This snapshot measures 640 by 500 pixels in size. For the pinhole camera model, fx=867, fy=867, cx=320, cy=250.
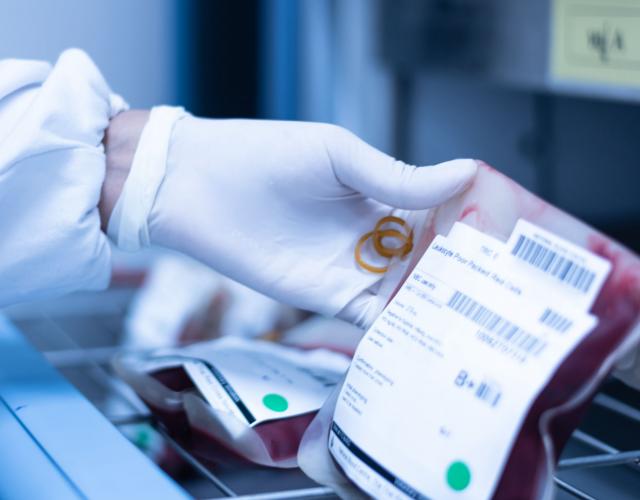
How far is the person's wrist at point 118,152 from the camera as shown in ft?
2.42

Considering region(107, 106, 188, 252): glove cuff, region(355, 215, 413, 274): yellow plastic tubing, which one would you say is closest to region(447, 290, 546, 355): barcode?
region(355, 215, 413, 274): yellow plastic tubing

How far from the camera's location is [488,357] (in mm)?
496

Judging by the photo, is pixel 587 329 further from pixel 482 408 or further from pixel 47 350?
pixel 47 350

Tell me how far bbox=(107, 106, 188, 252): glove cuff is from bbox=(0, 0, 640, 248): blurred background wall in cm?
42

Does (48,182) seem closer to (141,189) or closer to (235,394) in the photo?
(141,189)

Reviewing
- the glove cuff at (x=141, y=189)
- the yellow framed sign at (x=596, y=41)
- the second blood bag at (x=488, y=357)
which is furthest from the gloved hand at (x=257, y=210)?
the yellow framed sign at (x=596, y=41)

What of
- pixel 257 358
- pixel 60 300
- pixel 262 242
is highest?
pixel 262 242

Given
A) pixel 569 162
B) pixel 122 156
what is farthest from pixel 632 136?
pixel 122 156

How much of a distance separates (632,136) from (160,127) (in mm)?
714

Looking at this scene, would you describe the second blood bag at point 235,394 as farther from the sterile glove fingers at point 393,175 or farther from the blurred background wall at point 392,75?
the blurred background wall at point 392,75

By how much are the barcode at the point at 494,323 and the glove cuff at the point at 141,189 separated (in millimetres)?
304

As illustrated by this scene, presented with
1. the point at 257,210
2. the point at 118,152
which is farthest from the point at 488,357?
the point at 118,152

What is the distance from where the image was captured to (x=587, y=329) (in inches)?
18.4

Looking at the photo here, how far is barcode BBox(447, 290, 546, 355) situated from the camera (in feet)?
1.58
